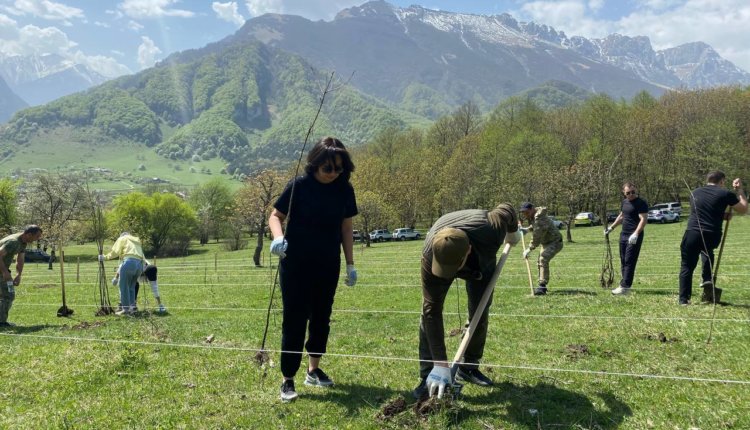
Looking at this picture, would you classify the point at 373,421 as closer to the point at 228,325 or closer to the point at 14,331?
the point at 228,325

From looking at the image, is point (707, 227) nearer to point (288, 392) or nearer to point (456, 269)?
point (456, 269)

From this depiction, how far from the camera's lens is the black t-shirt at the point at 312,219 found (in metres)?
4.88

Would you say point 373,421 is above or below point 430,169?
below

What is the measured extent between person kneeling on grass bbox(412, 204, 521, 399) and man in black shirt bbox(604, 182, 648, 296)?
6.91m

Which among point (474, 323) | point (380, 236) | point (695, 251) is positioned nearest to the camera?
point (474, 323)

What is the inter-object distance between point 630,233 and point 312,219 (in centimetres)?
897

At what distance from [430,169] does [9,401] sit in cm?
5961

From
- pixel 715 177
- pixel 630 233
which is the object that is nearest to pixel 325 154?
pixel 715 177

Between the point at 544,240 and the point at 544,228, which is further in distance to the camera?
the point at 544,240

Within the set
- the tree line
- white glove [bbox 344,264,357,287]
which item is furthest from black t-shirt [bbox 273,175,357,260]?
the tree line

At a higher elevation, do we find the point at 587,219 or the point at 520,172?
the point at 520,172

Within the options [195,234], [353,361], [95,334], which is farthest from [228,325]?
[195,234]

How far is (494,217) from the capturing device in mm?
4781

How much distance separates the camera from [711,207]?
8.54 m
